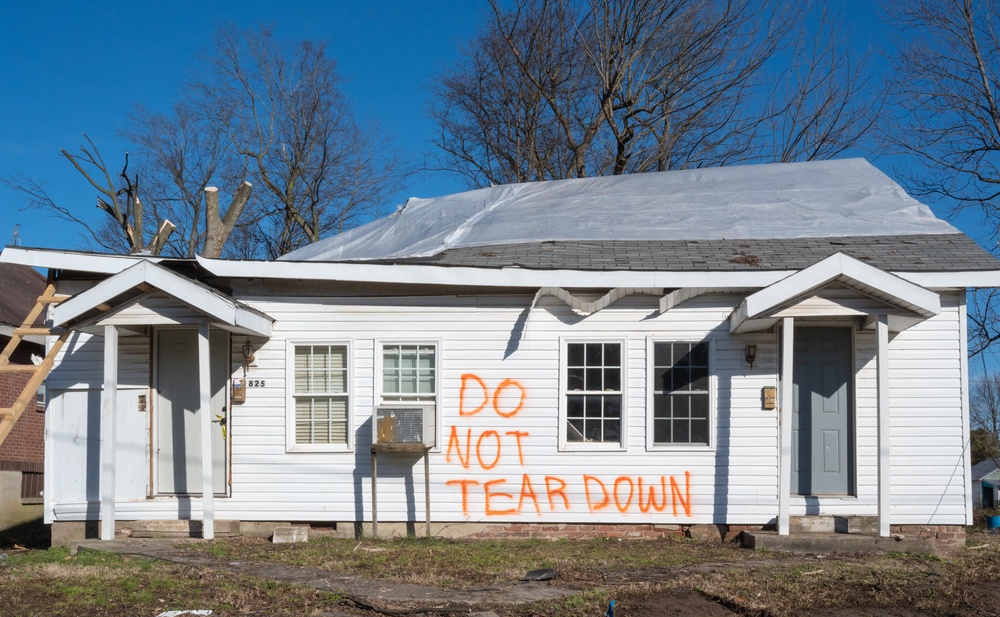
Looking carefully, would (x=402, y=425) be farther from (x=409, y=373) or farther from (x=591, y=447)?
(x=591, y=447)

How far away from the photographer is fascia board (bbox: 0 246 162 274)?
11.9 meters

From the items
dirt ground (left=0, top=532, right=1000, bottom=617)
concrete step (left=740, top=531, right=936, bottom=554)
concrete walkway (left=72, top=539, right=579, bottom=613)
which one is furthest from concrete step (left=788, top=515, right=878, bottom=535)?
concrete walkway (left=72, top=539, right=579, bottom=613)

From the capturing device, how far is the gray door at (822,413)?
38.3 ft

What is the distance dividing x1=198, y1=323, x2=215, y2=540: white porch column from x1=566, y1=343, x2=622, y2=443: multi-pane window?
414 centimetres

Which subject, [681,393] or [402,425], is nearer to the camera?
[402,425]

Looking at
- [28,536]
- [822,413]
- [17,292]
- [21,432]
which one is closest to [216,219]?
[17,292]

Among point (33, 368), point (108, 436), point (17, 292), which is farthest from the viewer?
point (17, 292)

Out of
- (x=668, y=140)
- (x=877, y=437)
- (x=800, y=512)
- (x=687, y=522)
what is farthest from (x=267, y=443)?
(x=668, y=140)

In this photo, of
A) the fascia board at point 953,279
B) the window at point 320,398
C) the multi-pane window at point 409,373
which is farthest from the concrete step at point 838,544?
the window at point 320,398

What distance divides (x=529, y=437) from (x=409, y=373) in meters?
1.64

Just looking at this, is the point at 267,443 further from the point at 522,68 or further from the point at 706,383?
the point at 522,68

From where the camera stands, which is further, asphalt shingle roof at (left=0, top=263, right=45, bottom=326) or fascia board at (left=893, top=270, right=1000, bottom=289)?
asphalt shingle roof at (left=0, top=263, right=45, bottom=326)

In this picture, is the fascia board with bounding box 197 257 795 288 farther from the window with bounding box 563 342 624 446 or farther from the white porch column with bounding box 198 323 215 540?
the white porch column with bounding box 198 323 215 540

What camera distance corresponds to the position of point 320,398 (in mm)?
12070
